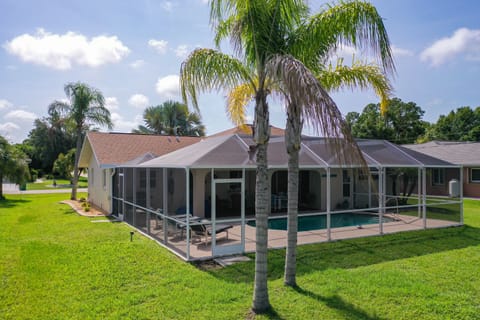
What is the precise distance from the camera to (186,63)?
5633mm

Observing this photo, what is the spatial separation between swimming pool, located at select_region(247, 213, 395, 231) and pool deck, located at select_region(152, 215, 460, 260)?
0.84m

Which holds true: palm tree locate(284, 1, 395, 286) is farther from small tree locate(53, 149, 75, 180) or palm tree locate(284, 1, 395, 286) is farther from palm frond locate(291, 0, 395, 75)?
small tree locate(53, 149, 75, 180)

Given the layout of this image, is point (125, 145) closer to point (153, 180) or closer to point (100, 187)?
point (100, 187)

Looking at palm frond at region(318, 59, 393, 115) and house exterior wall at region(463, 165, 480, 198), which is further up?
palm frond at region(318, 59, 393, 115)

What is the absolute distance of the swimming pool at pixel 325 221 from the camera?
13.1 meters

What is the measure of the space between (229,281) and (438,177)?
2389cm

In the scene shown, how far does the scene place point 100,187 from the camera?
18594 millimetres

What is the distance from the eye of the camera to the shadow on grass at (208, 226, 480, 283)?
7684 mm

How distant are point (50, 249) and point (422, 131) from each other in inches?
1859

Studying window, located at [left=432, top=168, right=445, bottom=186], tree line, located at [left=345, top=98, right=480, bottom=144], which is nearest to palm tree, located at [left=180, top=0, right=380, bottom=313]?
window, located at [left=432, top=168, right=445, bottom=186]

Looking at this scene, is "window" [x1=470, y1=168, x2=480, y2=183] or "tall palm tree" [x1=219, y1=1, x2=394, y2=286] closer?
"tall palm tree" [x1=219, y1=1, x2=394, y2=286]

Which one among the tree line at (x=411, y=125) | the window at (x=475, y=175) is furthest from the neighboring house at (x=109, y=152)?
the tree line at (x=411, y=125)

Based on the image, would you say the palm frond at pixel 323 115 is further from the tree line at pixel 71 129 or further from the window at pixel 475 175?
the window at pixel 475 175

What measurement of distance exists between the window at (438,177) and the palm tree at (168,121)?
22716 millimetres
